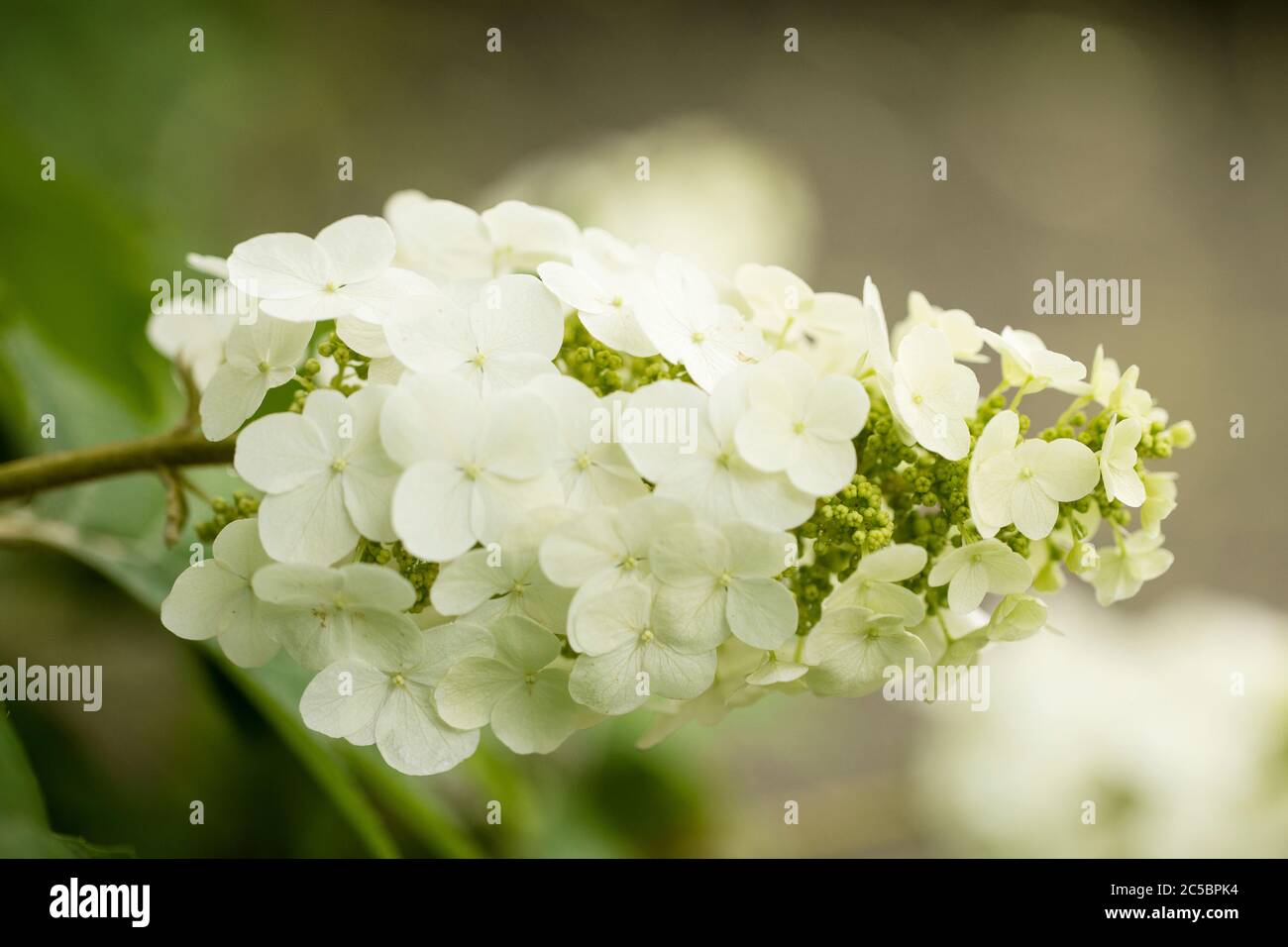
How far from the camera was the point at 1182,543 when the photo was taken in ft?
6.29

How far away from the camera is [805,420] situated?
0.48m

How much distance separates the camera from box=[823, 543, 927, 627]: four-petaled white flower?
0.48 metres

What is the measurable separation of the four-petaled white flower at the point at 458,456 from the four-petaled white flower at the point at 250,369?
8 centimetres

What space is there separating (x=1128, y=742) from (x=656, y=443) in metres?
0.97

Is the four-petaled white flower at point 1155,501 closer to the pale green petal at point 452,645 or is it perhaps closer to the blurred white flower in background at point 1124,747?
the pale green petal at point 452,645

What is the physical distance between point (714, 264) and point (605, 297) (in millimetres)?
400

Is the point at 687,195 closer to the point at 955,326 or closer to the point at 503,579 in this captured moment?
the point at 955,326

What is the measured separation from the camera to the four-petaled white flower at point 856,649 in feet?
1.61

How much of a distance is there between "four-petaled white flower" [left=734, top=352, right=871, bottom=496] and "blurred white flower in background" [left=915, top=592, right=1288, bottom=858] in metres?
0.86

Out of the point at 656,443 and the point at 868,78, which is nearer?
the point at 656,443

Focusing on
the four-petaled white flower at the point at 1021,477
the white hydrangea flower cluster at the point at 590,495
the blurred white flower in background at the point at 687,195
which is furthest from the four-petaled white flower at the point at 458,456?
the blurred white flower in background at the point at 687,195

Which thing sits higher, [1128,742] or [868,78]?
[868,78]
